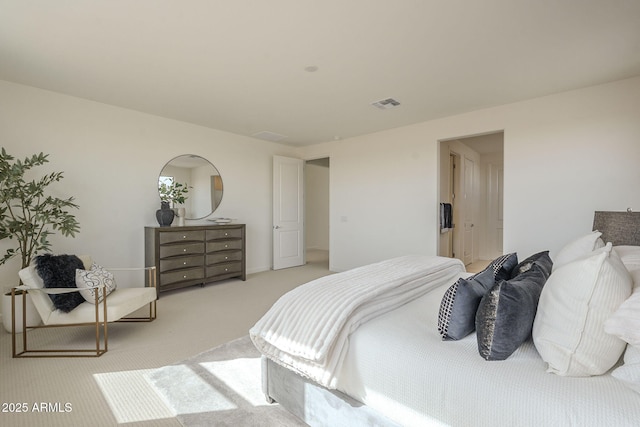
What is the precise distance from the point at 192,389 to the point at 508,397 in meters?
1.84

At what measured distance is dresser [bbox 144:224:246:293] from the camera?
4141 millimetres

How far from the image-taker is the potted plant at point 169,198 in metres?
4.32

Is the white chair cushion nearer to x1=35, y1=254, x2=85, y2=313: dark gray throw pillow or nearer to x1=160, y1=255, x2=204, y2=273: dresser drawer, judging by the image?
x1=35, y1=254, x2=85, y2=313: dark gray throw pillow

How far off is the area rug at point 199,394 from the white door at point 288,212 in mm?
3719

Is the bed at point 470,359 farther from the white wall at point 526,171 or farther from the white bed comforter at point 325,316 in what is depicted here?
the white wall at point 526,171

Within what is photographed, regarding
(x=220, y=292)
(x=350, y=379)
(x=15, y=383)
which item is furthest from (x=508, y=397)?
(x=220, y=292)

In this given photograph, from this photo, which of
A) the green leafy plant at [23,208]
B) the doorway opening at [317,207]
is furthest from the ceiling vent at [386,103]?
the doorway opening at [317,207]

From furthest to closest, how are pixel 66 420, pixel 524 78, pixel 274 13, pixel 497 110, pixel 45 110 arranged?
pixel 497 110 < pixel 45 110 < pixel 524 78 < pixel 274 13 < pixel 66 420

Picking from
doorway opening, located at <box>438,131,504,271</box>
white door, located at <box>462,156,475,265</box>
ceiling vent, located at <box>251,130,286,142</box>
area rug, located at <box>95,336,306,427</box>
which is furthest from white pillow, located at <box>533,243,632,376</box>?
white door, located at <box>462,156,475,265</box>

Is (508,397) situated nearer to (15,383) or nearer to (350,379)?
(350,379)

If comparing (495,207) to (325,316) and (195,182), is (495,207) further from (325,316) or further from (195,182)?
(325,316)

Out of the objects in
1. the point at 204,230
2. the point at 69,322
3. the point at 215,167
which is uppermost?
the point at 215,167

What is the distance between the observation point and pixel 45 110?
3.55 metres

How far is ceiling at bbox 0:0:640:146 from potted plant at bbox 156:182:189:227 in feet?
3.95
